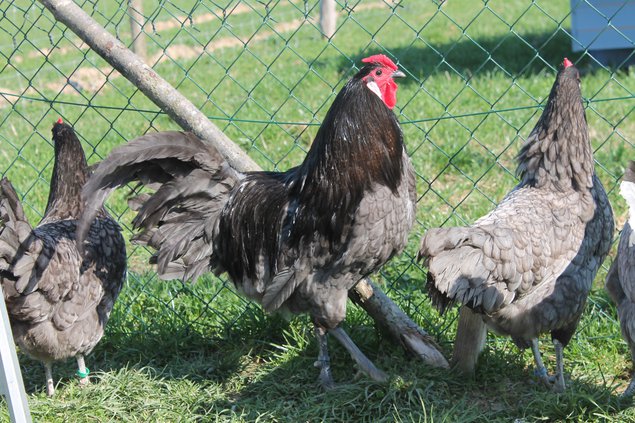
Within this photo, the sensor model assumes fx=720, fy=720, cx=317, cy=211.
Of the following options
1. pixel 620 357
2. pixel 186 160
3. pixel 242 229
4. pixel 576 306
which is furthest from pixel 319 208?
pixel 620 357

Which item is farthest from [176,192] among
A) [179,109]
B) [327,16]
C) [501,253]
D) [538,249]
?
[327,16]

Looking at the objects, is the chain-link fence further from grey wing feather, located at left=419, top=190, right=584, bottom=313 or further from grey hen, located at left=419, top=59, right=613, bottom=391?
grey wing feather, located at left=419, top=190, right=584, bottom=313

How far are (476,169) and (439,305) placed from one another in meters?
2.89

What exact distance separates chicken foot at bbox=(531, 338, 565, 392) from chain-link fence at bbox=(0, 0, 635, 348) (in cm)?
58

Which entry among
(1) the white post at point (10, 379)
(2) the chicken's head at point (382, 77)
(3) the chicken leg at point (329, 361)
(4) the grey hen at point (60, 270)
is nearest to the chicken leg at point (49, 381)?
(4) the grey hen at point (60, 270)

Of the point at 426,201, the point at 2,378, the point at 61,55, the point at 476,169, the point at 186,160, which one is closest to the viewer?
the point at 2,378

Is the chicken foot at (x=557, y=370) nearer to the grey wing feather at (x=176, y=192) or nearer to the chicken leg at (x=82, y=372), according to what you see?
the grey wing feather at (x=176, y=192)

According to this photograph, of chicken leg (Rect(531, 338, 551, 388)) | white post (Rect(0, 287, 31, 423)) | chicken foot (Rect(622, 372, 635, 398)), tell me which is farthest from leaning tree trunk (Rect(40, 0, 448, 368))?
white post (Rect(0, 287, 31, 423))

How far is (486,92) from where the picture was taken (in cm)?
722

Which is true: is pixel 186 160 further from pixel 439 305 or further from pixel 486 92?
pixel 486 92

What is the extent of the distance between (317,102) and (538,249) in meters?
5.03

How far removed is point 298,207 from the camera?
3.18 meters

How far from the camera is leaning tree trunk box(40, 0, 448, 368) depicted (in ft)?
11.2

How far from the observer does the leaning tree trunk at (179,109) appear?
340 centimetres
